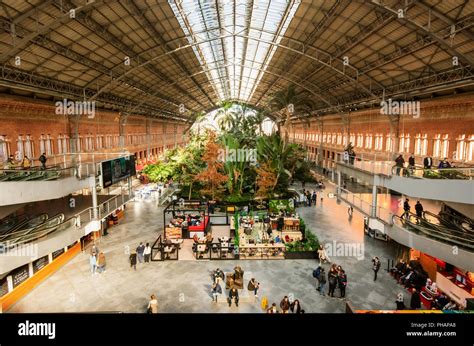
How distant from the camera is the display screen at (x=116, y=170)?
18.0 metres

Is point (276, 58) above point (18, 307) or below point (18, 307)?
above

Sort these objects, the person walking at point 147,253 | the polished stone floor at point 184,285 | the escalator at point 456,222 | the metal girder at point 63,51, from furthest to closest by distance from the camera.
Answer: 1. the person walking at point 147,253
2. the metal girder at point 63,51
3. the polished stone floor at point 184,285
4. the escalator at point 456,222

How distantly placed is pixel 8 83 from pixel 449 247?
73.1 feet

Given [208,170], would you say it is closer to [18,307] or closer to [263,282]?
[263,282]

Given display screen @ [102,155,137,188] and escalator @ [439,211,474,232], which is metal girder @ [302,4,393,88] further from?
display screen @ [102,155,137,188]

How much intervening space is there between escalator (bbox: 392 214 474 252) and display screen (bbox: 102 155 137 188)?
1505cm

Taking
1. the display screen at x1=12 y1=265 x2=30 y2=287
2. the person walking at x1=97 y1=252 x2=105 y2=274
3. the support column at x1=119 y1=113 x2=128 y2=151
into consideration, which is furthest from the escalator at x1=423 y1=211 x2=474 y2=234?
the support column at x1=119 y1=113 x2=128 y2=151

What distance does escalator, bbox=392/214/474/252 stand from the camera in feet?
35.9

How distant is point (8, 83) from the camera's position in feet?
57.5

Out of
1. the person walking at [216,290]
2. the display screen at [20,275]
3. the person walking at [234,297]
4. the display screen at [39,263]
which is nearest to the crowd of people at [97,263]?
the display screen at [39,263]

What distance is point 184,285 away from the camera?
49.1 ft

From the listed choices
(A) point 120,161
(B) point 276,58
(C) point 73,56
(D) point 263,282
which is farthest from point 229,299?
(B) point 276,58

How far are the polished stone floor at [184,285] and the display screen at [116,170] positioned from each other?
168 inches

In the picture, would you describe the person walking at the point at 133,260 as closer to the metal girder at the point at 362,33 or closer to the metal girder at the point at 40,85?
the metal girder at the point at 40,85
